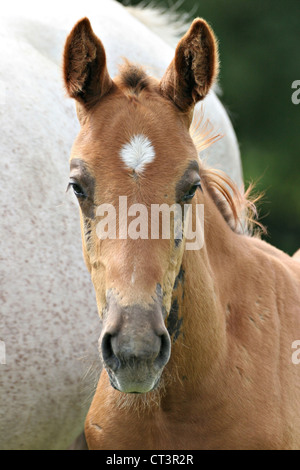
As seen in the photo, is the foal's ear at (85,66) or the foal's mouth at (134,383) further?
the foal's ear at (85,66)

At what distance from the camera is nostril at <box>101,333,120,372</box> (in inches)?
81.0

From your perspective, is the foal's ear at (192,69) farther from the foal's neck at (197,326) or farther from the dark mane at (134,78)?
the foal's neck at (197,326)

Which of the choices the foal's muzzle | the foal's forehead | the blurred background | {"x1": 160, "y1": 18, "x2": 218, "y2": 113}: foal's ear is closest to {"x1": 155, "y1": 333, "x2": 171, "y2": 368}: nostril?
the foal's muzzle

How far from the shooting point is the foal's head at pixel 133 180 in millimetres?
2064

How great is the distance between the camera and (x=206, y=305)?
2521mm

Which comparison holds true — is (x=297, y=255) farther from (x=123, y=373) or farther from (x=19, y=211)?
(x=123, y=373)

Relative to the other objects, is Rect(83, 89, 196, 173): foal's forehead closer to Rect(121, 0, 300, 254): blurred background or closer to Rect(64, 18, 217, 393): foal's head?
Rect(64, 18, 217, 393): foal's head

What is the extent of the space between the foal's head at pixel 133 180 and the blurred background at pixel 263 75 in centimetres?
783

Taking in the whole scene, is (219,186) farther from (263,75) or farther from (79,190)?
(263,75)

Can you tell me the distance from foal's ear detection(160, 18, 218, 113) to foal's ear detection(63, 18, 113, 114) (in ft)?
0.69

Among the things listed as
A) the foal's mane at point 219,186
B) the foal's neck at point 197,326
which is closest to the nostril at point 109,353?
the foal's neck at point 197,326

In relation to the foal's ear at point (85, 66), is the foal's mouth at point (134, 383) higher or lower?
lower

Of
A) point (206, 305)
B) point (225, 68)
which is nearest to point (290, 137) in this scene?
point (225, 68)

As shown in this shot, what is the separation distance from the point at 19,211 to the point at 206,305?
111 centimetres
